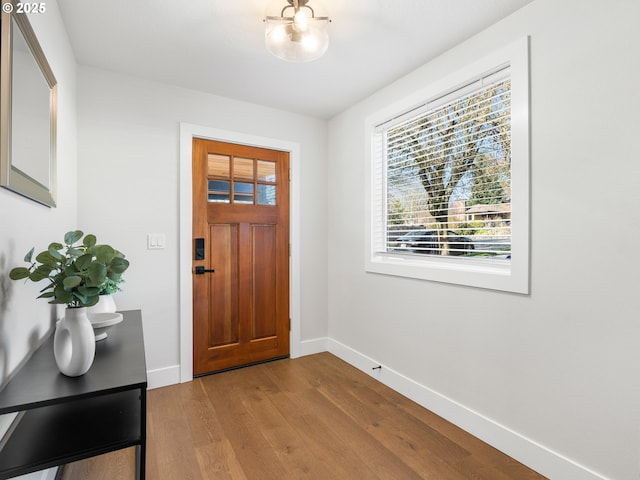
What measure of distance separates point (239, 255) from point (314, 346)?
1.21 metres

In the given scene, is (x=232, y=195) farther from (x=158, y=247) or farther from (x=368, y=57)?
(x=368, y=57)

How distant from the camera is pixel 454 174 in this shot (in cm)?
224

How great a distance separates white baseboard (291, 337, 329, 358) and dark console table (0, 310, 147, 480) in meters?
2.11

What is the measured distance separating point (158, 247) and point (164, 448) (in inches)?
55.2

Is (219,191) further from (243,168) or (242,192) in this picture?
(243,168)

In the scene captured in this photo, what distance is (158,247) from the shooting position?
265 centimetres

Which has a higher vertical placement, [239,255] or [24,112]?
[24,112]

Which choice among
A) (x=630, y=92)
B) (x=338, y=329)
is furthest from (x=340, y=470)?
(x=630, y=92)

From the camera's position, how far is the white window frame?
1767 mm

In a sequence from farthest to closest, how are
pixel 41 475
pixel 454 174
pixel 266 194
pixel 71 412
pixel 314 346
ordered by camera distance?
pixel 314 346, pixel 266 194, pixel 454 174, pixel 41 475, pixel 71 412

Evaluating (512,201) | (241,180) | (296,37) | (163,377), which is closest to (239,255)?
(241,180)

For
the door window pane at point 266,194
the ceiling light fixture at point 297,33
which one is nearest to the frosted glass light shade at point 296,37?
the ceiling light fixture at point 297,33

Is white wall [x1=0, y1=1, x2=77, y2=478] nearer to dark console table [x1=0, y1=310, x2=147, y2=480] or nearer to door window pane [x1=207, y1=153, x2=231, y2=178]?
dark console table [x1=0, y1=310, x2=147, y2=480]

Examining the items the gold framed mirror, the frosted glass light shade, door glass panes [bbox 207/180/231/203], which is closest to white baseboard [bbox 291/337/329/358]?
door glass panes [bbox 207/180/231/203]
